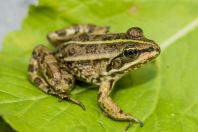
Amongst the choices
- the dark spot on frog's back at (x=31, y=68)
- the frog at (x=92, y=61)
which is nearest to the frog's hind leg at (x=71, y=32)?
the frog at (x=92, y=61)

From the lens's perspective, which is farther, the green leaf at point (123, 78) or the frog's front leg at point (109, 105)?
the frog's front leg at point (109, 105)

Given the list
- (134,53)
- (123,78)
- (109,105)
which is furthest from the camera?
(123,78)

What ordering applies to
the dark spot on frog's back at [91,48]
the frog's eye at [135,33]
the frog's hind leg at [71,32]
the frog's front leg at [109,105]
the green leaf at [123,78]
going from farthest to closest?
1. the frog's hind leg at [71,32]
2. the dark spot on frog's back at [91,48]
3. the frog's eye at [135,33]
4. the frog's front leg at [109,105]
5. the green leaf at [123,78]

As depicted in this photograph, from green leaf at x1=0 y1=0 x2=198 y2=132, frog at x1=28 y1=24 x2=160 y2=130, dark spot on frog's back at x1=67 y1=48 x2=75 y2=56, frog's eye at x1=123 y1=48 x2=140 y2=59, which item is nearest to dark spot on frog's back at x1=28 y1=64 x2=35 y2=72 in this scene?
frog at x1=28 y1=24 x2=160 y2=130

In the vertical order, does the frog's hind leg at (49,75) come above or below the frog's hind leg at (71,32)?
below

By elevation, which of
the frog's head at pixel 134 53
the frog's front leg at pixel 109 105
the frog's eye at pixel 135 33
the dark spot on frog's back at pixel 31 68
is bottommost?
the frog's front leg at pixel 109 105

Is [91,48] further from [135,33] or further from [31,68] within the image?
[31,68]

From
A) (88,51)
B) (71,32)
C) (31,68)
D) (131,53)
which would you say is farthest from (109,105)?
(71,32)

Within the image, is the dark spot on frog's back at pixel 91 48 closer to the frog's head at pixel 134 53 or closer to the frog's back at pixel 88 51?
the frog's back at pixel 88 51
